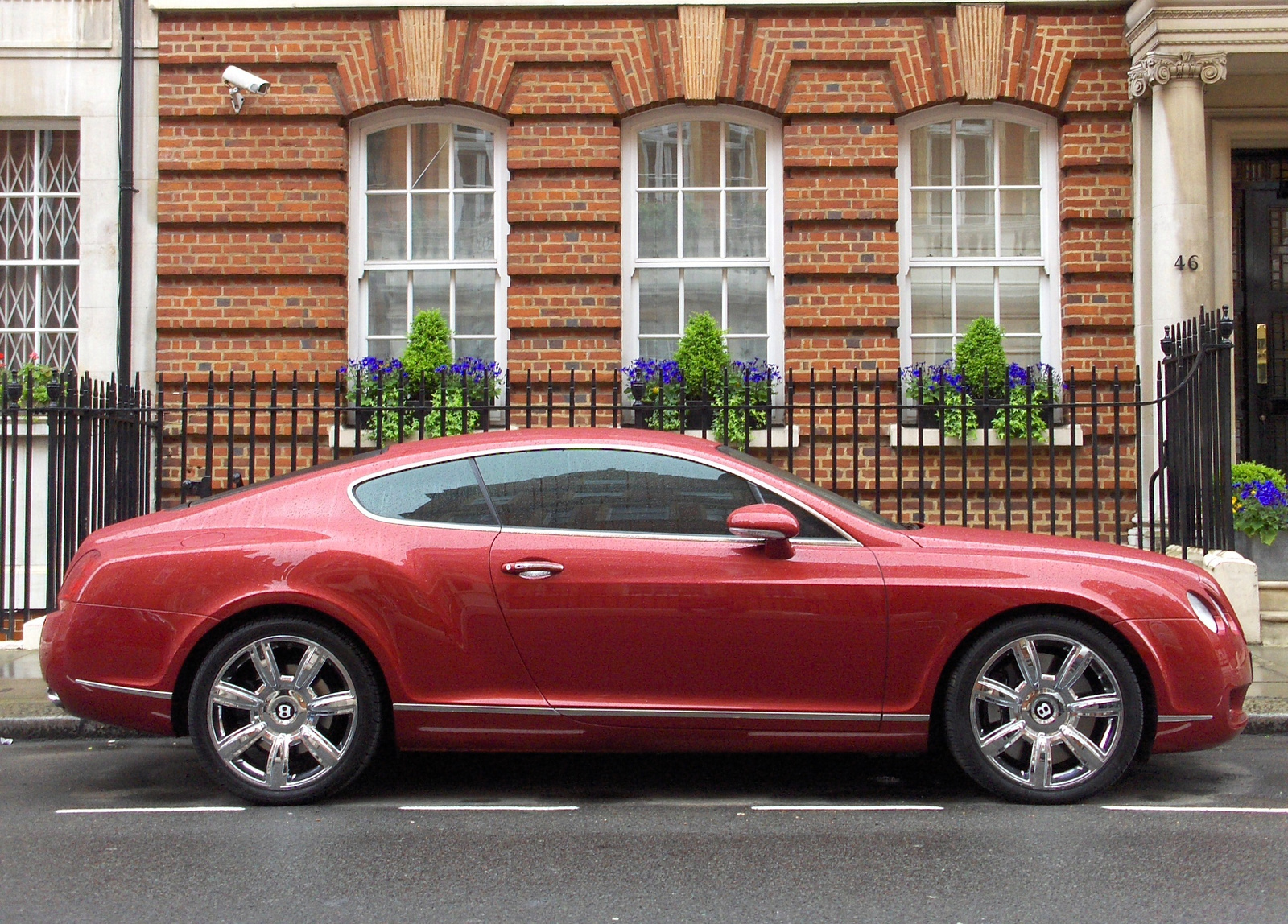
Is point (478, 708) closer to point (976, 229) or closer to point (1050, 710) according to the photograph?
point (1050, 710)

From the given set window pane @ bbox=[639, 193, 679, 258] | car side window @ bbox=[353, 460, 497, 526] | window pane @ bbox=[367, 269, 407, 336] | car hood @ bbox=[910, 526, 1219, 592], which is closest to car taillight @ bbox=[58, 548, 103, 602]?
car side window @ bbox=[353, 460, 497, 526]

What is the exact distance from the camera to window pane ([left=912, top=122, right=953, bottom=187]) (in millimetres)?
11664

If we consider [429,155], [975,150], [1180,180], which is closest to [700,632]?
[1180,180]

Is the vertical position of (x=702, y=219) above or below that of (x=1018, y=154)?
below

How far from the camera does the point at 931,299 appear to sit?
38.1ft

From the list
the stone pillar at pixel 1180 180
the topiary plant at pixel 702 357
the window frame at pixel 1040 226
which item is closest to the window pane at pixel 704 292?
the topiary plant at pixel 702 357

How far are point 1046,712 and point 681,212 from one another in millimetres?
7089

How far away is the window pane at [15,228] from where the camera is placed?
38.5 feet

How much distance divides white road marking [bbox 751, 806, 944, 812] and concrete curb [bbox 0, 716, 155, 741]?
3.41 m

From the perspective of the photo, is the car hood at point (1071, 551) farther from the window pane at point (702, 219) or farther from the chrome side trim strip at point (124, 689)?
the window pane at point (702, 219)

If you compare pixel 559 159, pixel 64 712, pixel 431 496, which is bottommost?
pixel 64 712

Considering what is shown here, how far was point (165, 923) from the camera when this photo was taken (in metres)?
4.05

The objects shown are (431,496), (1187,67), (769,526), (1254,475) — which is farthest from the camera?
(1187,67)

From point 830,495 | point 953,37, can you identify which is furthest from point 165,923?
point 953,37
